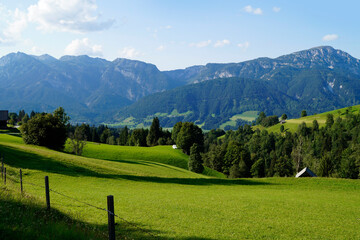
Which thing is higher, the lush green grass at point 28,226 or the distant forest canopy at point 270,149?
the lush green grass at point 28,226

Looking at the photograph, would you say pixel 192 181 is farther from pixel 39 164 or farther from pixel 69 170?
pixel 39 164

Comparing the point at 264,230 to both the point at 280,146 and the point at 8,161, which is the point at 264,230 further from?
the point at 280,146

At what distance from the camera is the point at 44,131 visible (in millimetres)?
67000

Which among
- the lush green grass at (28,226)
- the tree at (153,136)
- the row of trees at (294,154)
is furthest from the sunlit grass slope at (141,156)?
the lush green grass at (28,226)

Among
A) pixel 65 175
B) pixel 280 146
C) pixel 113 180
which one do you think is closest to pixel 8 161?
pixel 65 175

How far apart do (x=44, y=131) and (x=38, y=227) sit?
6417 cm

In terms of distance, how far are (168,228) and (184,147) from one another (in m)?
93.6

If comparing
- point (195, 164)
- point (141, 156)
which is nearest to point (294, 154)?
point (195, 164)

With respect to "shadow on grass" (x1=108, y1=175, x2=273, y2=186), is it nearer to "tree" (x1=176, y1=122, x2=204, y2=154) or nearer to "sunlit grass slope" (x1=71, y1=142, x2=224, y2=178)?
"sunlit grass slope" (x1=71, y1=142, x2=224, y2=178)

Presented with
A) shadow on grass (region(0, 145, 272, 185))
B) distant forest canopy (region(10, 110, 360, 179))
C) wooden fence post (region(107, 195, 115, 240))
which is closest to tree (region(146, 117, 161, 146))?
distant forest canopy (region(10, 110, 360, 179))

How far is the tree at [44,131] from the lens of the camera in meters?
67.5

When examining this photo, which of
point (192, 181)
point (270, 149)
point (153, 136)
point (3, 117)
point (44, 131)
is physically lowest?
point (270, 149)

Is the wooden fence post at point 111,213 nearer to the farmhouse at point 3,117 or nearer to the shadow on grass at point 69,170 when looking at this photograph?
the shadow on grass at point 69,170

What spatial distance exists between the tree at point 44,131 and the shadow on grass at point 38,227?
194 ft
